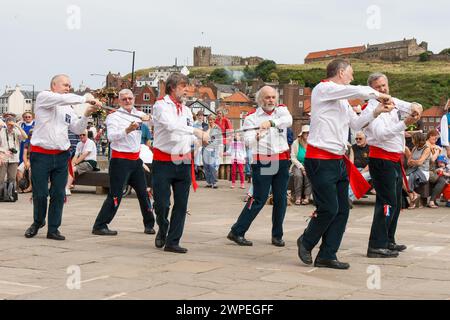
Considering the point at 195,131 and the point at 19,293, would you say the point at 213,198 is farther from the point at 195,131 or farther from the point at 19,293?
the point at 19,293

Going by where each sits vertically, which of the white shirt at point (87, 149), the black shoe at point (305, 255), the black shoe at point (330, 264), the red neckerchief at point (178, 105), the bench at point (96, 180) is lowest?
the bench at point (96, 180)

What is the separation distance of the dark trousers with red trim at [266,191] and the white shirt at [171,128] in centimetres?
103

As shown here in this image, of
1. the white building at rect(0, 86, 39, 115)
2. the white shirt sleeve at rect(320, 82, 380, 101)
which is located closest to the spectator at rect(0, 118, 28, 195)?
the white shirt sleeve at rect(320, 82, 380, 101)

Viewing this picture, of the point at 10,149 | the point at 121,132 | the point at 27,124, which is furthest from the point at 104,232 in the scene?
the point at 27,124

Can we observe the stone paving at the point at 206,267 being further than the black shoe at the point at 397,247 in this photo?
No

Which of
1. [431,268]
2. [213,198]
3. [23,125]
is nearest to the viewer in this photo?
[431,268]

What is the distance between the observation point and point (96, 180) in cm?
1658

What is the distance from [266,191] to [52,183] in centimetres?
254

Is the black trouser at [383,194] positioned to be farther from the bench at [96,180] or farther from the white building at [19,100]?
the white building at [19,100]

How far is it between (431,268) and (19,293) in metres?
3.89

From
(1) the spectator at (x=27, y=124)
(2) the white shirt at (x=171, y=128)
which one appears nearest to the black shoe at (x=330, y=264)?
(2) the white shirt at (x=171, y=128)

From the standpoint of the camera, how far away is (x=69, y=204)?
14406mm

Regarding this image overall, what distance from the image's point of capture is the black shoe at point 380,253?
8164mm

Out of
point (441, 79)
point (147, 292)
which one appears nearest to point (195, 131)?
point (147, 292)
